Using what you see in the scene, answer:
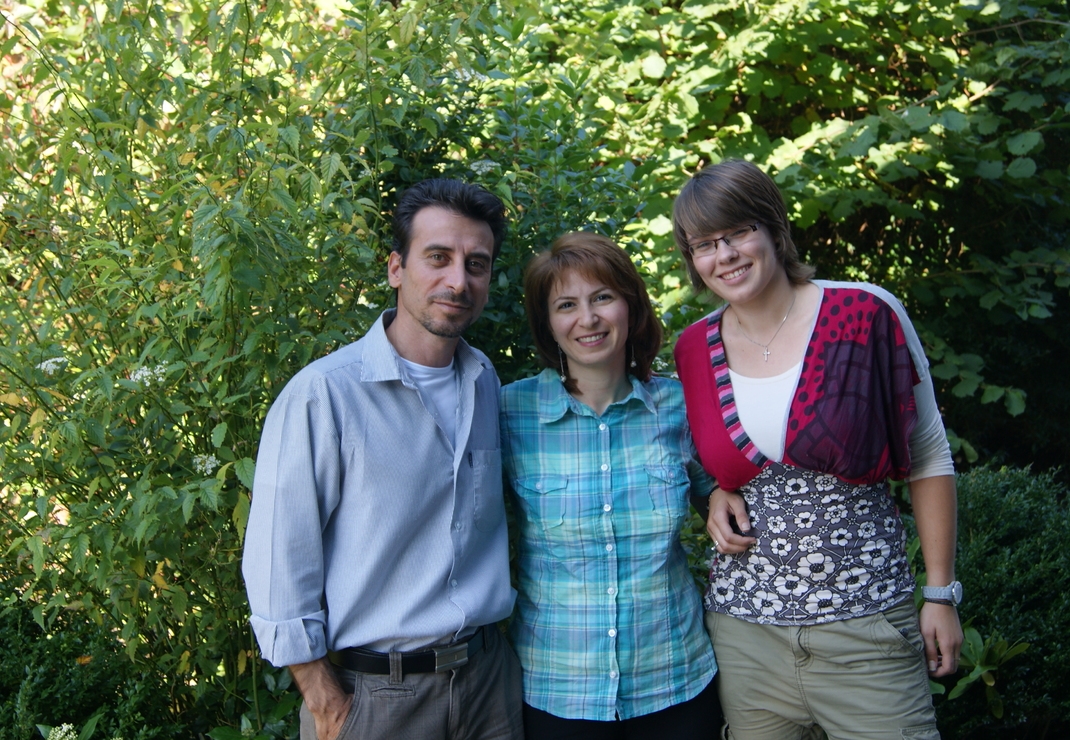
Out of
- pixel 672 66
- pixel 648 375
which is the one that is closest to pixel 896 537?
pixel 648 375

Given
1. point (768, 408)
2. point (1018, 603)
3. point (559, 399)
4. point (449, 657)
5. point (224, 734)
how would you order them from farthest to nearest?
point (1018, 603), point (224, 734), point (559, 399), point (768, 408), point (449, 657)

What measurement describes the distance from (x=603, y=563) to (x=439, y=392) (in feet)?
1.70

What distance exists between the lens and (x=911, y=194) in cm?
500

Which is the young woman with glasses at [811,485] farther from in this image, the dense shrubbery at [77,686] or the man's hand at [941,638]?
the dense shrubbery at [77,686]

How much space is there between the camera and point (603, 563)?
199 cm

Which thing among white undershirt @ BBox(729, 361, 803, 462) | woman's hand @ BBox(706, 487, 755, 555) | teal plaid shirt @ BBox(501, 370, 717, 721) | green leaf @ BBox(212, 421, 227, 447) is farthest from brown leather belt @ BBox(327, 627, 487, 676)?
white undershirt @ BBox(729, 361, 803, 462)

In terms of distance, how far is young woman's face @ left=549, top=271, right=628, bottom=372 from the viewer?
2.07m

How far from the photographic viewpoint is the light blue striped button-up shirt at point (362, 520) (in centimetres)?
179

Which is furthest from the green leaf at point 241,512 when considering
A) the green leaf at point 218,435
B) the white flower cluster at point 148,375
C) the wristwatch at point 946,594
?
the wristwatch at point 946,594

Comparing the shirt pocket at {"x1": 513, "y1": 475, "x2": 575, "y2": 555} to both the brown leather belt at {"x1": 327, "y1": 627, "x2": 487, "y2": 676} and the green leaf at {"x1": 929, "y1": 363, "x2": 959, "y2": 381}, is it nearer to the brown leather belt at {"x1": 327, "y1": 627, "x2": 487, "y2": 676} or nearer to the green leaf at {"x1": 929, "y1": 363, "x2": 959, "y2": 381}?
the brown leather belt at {"x1": 327, "y1": 627, "x2": 487, "y2": 676}

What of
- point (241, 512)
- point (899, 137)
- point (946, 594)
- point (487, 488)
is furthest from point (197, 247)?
point (899, 137)

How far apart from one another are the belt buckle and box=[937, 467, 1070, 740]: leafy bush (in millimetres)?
1902

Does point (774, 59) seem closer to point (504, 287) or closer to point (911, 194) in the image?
point (911, 194)

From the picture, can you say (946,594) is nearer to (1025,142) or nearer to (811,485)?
(811,485)
